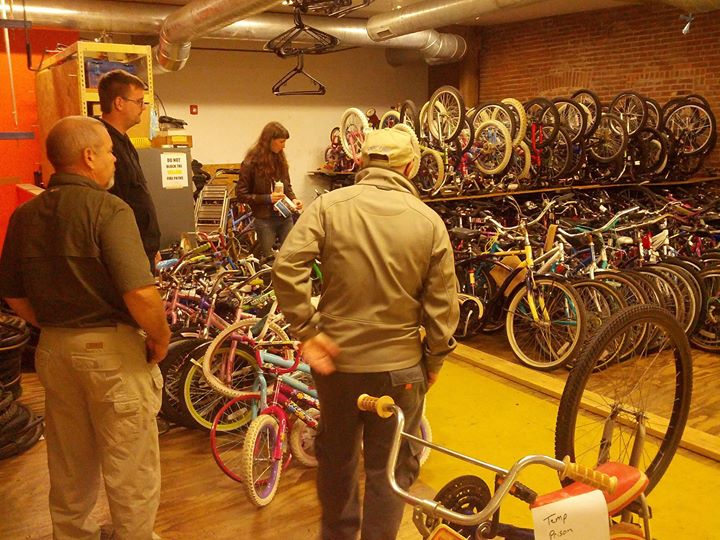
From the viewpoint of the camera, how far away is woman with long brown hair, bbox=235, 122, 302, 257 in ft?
17.6

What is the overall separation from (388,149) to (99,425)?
1309 millimetres

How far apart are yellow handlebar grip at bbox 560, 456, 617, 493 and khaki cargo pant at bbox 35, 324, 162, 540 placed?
4.59ft

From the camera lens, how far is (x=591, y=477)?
4.50ft

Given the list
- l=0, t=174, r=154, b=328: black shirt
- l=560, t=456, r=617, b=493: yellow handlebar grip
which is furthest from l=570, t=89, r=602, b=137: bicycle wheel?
l=560, t=456, r=617, b=493: yellow handlebar grip

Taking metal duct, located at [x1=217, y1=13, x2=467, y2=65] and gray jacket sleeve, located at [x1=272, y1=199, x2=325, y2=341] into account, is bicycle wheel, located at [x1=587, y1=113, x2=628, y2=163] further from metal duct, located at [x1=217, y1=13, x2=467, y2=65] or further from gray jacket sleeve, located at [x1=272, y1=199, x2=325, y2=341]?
gray jacket sleeve, located at [x1=272, y1=199, x2=325, y2=341]

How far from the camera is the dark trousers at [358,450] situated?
6.70 ft

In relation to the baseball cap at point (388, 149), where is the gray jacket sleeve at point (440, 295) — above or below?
below

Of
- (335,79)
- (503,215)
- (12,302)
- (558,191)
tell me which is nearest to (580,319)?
(503,215)

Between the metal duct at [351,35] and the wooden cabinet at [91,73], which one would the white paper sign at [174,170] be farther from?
the metal duct at [351,35]

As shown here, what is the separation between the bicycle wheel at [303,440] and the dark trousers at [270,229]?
249 centimetres

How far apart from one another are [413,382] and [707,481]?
1913mm

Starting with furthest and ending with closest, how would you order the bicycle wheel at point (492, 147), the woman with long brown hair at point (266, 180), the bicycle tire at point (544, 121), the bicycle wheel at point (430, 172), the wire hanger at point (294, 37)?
the bicycle tire at point (544, 121) → the bicycle wheel at point (492, 147) → the bicycle wheel at point (430, 172) → the woman with long brown hair at point (266, 180) → the wire hanger at point (294, 37)

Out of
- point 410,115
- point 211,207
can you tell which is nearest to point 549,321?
point 410,115

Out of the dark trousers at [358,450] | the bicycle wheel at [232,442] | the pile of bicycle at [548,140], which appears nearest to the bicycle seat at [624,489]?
the dark trousers at [358,450]
